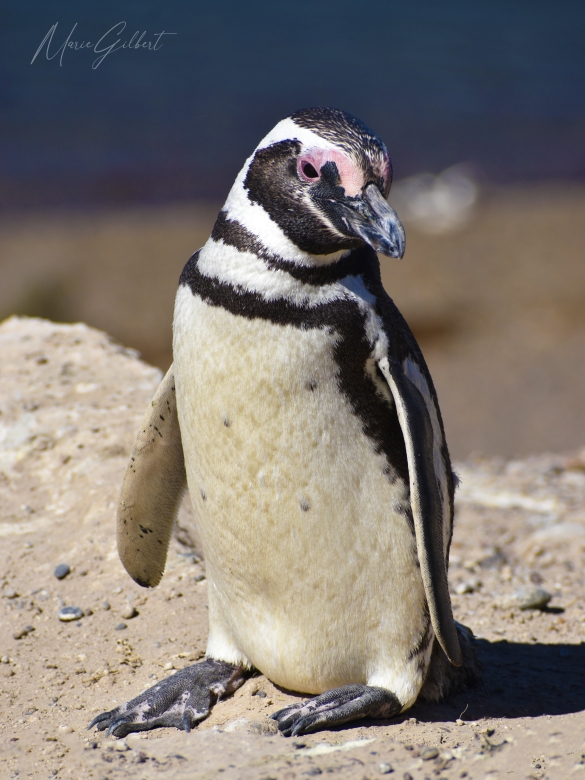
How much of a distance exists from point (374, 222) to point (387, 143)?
14672 mm

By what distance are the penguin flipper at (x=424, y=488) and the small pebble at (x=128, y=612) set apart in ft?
4.25

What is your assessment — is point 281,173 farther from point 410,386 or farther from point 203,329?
point 410,386

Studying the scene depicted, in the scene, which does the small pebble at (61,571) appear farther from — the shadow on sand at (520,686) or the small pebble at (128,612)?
the shadow on sand at (520,686)

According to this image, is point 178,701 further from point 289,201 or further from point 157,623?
point 289,201

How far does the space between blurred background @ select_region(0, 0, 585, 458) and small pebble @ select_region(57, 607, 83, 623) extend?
5370mm


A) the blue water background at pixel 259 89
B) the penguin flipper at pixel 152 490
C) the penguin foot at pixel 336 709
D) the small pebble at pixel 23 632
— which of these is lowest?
the small pebble at pixel 23 632

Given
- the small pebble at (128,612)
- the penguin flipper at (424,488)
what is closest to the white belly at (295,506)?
the penguin flipper at (424,488)

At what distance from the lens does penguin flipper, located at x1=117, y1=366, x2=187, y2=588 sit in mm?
2955

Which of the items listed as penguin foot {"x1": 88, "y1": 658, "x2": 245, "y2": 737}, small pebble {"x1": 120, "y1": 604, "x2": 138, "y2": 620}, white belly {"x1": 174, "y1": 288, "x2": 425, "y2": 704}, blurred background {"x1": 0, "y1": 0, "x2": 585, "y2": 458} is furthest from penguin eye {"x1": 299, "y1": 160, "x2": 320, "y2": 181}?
blurred background {"x1": 0, "y1": 0, "x2": 585, "y2": 458}

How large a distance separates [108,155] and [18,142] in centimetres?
164

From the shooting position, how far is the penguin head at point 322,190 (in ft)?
7.59

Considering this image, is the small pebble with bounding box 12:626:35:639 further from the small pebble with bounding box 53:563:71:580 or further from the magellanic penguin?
the magellanic penguin

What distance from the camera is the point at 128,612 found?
336 centimetres

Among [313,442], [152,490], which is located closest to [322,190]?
[313,442]
